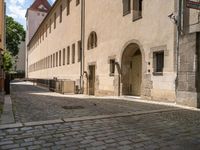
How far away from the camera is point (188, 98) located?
8.73m

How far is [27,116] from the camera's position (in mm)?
6664

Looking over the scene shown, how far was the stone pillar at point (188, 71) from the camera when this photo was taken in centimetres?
848

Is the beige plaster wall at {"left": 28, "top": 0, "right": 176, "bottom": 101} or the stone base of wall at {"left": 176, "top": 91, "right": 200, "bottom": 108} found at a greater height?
the beige plaster wall at {"left": 28, "top": 0, "right": 176, "bottom": 101}

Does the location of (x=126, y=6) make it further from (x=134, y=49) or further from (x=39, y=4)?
(x=39, y=4)

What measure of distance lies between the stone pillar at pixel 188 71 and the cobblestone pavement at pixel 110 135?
8.07 feet

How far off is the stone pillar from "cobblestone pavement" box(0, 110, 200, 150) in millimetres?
2460

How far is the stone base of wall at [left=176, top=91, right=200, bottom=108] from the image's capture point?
8.36m

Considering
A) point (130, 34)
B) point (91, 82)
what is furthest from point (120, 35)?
point (91, 82)

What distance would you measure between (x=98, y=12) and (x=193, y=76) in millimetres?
9789

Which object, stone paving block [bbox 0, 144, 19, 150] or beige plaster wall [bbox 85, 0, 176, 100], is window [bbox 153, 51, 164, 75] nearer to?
beige plaster wall [bbox 85, 0, 176, 100]

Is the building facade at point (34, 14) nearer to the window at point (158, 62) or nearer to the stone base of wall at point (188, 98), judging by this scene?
the window at point (158, 62)

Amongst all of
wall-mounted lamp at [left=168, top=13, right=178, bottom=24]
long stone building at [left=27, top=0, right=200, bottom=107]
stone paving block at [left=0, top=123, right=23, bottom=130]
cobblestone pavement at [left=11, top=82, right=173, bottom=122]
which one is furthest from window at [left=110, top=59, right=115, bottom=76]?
stone paving block at [left=0, top=123, right=23, bottom=130]

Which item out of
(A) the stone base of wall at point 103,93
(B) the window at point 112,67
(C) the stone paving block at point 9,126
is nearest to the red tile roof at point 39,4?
(A) the stone base of wall at point 103,93

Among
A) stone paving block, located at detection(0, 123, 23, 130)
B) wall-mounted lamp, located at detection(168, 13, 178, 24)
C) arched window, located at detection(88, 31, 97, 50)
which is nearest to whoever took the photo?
stone paving block, located at detection(0, 123, 23, 130)
